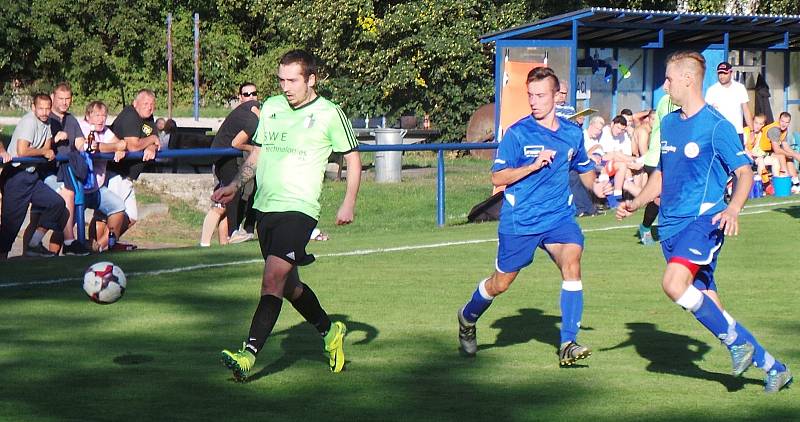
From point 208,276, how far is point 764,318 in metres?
5.25

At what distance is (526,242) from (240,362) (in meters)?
1.95

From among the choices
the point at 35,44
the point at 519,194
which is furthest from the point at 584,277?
the point at 35,44

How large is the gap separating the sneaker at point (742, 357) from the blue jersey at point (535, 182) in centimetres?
143

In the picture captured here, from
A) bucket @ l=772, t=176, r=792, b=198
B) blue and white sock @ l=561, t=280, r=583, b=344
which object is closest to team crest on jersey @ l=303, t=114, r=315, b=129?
blue and white sock @ l=561, t=280, r=583, b=344

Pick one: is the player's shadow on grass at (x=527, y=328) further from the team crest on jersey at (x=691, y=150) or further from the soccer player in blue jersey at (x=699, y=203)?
the team crest on jersey at (x=691, y=150)

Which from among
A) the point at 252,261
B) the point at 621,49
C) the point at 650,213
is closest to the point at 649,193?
the point at 252,261

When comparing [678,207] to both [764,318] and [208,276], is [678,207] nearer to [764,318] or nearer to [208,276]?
[764,318]

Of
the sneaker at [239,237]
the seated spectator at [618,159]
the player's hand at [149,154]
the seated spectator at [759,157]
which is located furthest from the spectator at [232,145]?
the seated spectator at [759,157]

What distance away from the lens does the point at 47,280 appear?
12.0m

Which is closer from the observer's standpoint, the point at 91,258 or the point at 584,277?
the point at 584,277

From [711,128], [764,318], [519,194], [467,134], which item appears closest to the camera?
[711,128]

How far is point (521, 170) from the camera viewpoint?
777 cm

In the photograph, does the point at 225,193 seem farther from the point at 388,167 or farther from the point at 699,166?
the point at 388,167

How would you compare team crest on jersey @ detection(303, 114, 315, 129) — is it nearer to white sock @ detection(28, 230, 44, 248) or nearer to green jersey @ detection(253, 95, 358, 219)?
green jersey @ detection(253, 95, 358, 219)
